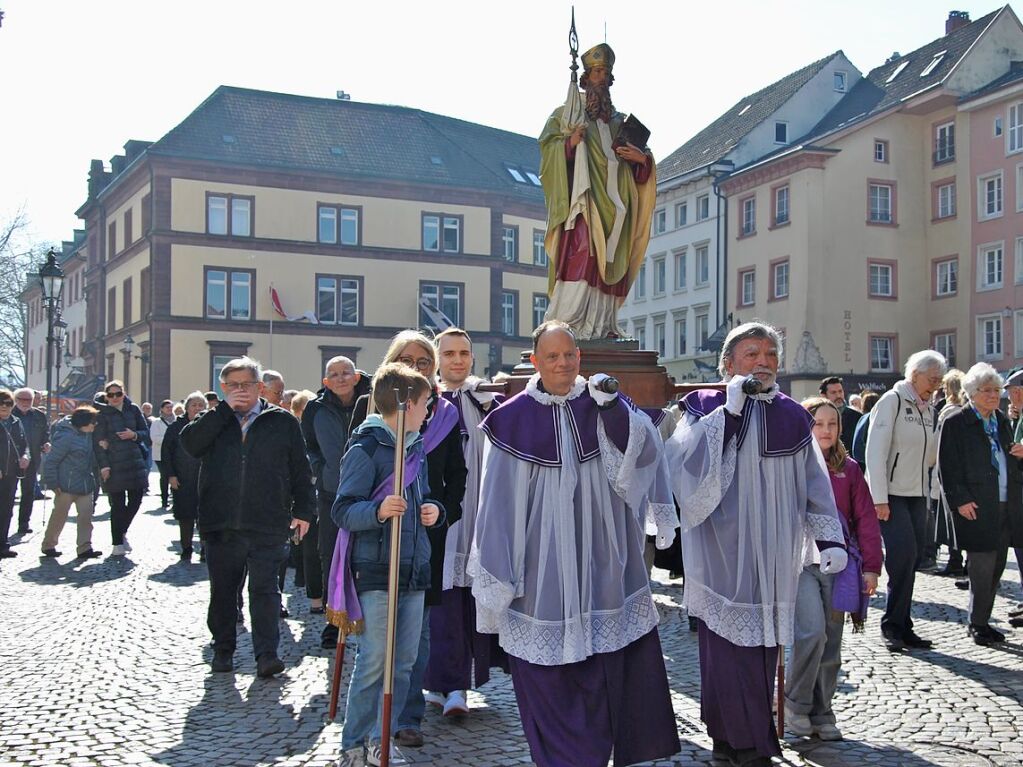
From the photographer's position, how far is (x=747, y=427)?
554cm

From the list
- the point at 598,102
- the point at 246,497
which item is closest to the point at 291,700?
the point at 246,497

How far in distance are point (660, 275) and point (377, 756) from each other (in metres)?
50.0

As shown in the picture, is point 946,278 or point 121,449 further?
point 946,278

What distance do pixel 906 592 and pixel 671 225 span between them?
45.7 meters

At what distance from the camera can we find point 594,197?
389 inches

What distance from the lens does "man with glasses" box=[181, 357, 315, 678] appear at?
772cm

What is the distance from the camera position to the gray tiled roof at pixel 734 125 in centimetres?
5062

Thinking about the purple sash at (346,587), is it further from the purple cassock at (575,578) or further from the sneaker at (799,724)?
the sneaker at (799,724)

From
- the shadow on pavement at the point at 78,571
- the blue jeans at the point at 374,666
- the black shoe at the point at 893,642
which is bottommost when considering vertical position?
the shadow on pavement at the point at 78,571

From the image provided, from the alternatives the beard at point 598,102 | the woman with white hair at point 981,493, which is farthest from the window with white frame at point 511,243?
the woman with white hair at point 981,493

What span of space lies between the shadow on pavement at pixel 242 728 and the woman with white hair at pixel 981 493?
183 inches

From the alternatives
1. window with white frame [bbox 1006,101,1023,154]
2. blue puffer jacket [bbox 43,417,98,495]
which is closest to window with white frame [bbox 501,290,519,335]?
window with white frame [bbox 1006,101,1023,154]

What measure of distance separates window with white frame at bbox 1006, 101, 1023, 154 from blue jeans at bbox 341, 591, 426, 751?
3910 centimetres

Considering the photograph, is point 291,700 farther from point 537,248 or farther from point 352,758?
point 537,248
